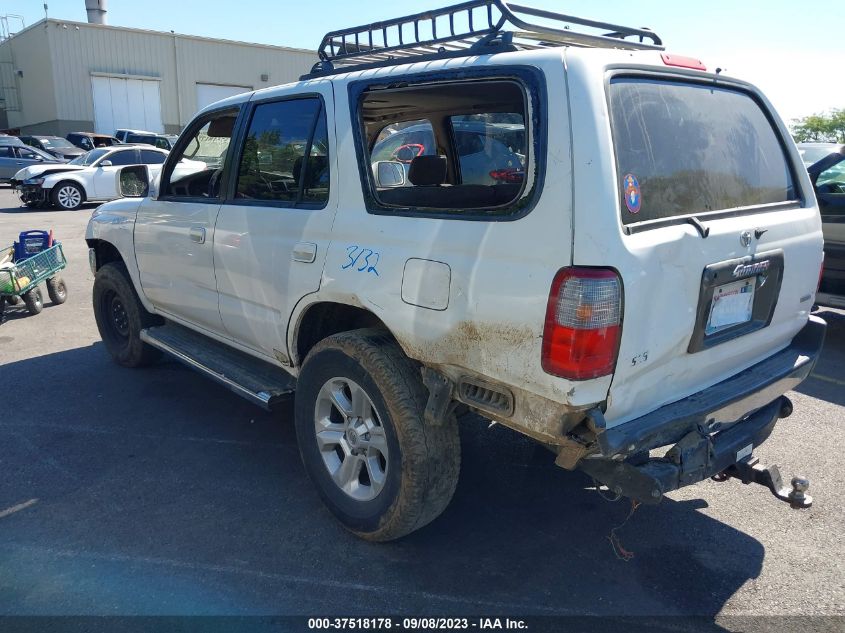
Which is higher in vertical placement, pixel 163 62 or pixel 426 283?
pixel 163 62

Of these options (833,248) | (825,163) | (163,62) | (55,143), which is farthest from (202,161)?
(163,62)

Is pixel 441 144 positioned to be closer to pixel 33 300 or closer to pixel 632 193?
pixel 632 193

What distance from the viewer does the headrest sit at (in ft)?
12.4

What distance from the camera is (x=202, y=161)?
173 inches

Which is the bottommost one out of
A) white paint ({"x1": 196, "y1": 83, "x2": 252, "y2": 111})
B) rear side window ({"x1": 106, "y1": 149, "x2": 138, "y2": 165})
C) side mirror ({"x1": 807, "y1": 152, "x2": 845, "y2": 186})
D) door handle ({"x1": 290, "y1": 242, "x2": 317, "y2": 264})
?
door handle ({"x1": 290, "y1": 242, "x2": 317, "y2": 264})

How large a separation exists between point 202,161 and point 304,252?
5.39 feet

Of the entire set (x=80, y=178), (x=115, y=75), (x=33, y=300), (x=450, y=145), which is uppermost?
(x=115, y=75)

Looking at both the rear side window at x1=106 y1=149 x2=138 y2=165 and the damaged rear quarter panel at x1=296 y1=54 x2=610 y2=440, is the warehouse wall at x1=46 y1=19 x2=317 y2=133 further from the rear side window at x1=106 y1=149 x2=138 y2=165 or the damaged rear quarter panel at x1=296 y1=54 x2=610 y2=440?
the damaged rear quarter panel at x1=296 y1=54 x2=610 y2=440

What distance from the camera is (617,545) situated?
3.12 meters

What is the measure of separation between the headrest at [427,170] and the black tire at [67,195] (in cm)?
1595

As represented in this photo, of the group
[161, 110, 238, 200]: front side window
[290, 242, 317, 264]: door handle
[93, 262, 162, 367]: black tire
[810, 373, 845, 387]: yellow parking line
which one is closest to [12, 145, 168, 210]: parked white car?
[93, 262, 162, 367]: black tire

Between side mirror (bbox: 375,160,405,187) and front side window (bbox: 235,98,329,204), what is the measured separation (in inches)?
13.1

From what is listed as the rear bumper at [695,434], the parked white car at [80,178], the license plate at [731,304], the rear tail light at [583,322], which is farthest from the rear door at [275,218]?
the parked white car at [80,178]

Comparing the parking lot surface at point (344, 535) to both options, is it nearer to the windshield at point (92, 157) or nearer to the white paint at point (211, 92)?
the windshield at point (92, 157)
